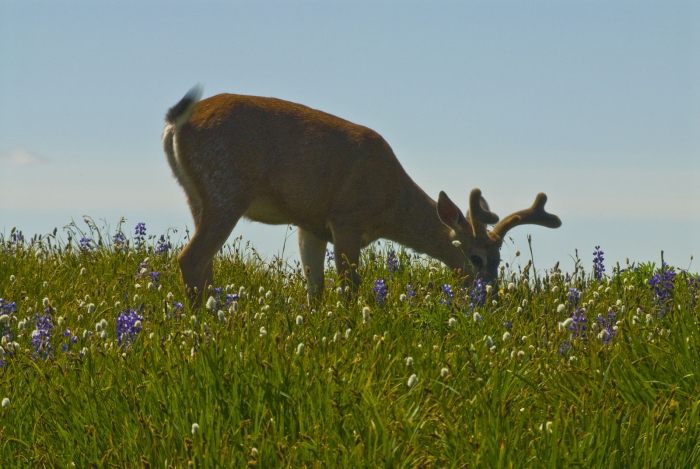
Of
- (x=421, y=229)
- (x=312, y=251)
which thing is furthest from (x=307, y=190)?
(x=421, y=229)

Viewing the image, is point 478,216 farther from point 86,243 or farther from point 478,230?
point 86,243

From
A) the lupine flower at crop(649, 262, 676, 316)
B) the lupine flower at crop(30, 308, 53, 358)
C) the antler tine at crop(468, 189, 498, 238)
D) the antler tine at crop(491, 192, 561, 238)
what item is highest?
the antler tine at crop(491, 192, 561, 238)

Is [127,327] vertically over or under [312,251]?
under

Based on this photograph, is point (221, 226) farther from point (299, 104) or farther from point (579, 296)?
point (579, 296)

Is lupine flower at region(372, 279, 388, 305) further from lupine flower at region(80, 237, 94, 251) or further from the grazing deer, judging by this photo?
lupine flower at region(80, 237, 94, 251)

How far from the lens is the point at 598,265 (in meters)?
8.62

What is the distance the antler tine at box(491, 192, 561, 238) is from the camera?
9969 mm

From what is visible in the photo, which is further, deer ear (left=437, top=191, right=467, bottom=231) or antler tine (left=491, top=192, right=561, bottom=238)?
antler tine (left=491, top=192, right=561, bottom=238)

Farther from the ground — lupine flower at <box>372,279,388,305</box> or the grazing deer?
the grazing deer

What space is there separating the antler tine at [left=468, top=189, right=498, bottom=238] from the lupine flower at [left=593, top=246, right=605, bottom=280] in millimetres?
1181

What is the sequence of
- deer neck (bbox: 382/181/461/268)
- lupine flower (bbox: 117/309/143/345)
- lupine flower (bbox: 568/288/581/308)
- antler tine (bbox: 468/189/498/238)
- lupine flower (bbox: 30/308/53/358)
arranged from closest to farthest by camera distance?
lupine flower (bbox: 30/308/53/358) < lupine flower (bbox: 117/309/143/345) < lupine flower (bbox: 568/288/581/308) < antler tine (bbox: 468/189/498/238) < deer neck (bbox: 382/181/461/268)

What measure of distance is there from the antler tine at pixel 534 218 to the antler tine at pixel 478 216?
306mm

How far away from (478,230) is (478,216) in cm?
29

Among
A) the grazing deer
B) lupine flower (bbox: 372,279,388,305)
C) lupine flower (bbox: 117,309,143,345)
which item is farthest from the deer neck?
lupine flower (bbox: 117,309,143,345)
